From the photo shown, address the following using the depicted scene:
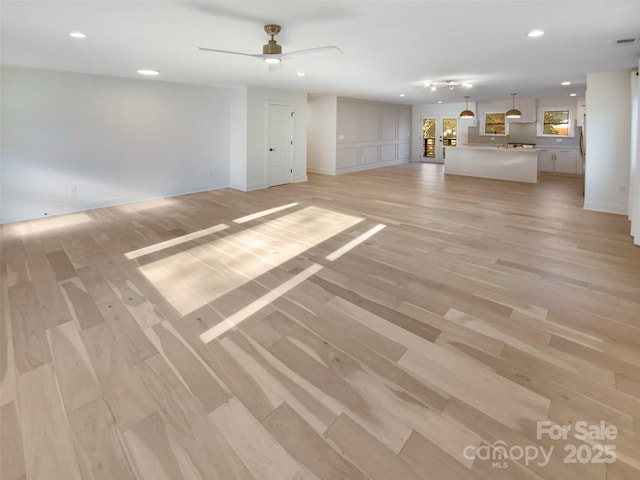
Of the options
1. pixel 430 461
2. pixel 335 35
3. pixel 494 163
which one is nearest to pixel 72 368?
pixel 430 461

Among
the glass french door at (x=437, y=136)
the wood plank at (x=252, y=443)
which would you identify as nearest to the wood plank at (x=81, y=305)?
the wood plank at (x=252, y=443)

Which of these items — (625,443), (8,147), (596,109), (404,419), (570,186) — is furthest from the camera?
(570,186)

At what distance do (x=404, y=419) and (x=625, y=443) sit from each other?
1017 millimetres

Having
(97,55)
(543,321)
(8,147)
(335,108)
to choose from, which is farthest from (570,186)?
(8,147)

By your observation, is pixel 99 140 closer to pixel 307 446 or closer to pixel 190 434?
pixel 190 434

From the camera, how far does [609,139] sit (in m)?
5.78

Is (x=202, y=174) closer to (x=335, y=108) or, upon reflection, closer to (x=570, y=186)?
(x=335, y=108)

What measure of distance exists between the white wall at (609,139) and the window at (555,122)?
18.7ft

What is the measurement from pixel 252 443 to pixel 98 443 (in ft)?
2.43

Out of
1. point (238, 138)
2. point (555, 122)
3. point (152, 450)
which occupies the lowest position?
point (152, 450)

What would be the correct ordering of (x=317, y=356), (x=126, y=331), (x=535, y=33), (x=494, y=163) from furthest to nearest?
(x=494, y=163) → (x=535, y=33) → (x=126, y=331) → (x=317, y=356)

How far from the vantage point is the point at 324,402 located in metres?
1.85

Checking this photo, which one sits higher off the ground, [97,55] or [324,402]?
[97,55]

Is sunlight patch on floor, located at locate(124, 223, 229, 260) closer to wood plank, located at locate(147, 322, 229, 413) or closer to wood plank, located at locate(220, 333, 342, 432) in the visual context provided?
wood plank, located at locate(147, 322, 229, 413)
